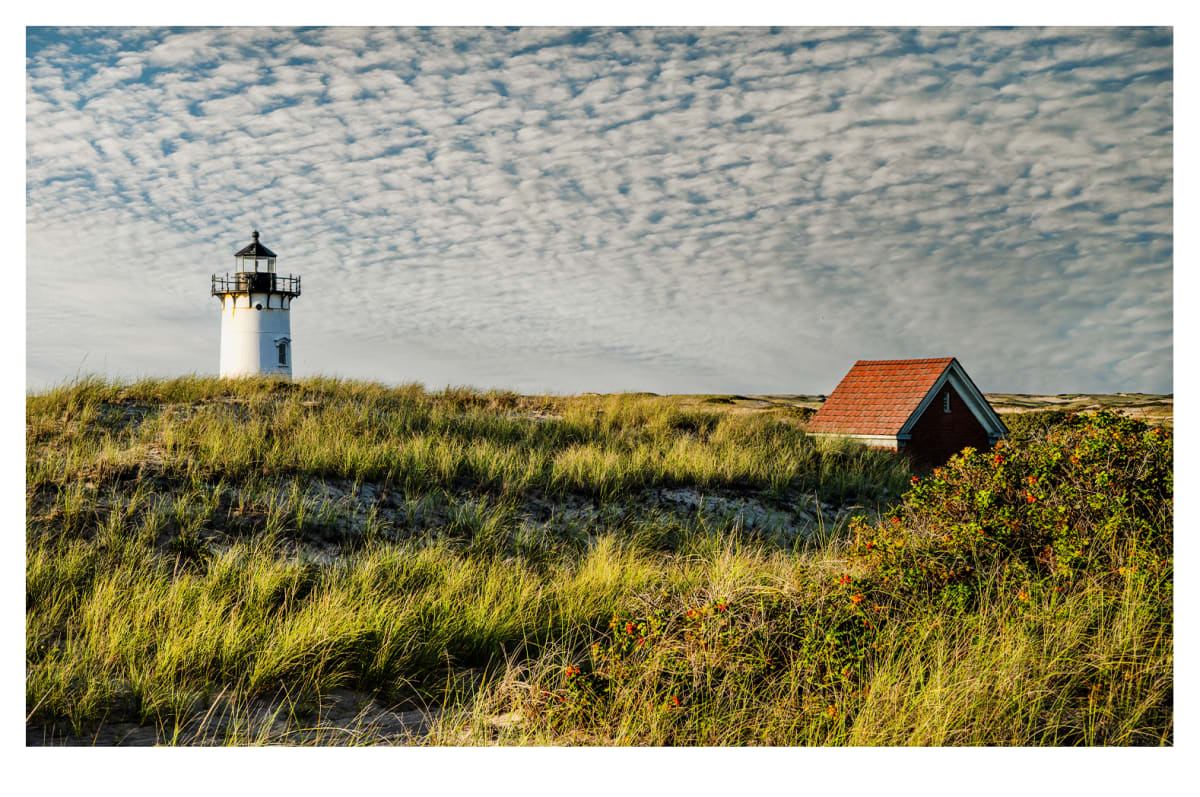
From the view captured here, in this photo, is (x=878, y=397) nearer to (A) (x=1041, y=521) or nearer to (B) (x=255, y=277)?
(A) (x=1041, y=521)

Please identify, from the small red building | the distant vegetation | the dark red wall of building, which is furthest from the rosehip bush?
the dark red wall of building

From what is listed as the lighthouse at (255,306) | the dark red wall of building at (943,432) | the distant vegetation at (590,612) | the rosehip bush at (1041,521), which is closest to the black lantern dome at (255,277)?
the lighthouse at (255,306)

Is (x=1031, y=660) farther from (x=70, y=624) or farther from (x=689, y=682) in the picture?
(x=70, y=624)

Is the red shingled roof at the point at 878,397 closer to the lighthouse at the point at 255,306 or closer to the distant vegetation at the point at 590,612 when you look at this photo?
the distant vegetation at the point at 590,612

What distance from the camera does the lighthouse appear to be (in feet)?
89.0

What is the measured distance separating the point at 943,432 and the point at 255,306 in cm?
2280

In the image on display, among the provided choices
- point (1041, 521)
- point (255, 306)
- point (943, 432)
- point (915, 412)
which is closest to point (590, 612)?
point (1041, 521)

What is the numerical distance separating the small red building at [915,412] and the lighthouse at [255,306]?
19.2m

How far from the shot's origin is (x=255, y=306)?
27125 millimetres

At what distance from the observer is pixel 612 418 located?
51.3 feet

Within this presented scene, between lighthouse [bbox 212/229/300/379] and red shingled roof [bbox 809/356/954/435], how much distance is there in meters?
19.2

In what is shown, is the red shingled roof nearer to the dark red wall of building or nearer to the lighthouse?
the dark red wall of building

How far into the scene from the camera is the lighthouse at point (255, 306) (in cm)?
2712
